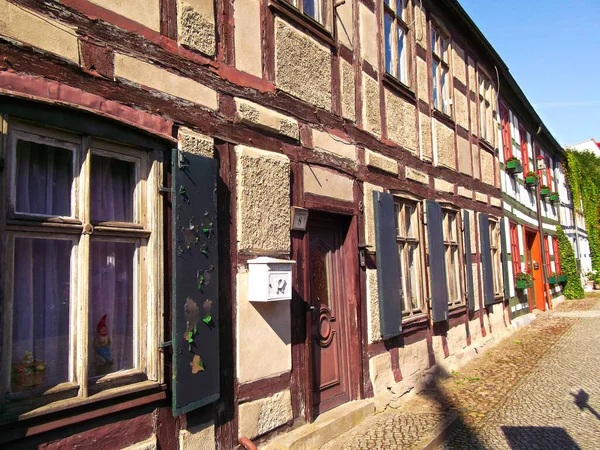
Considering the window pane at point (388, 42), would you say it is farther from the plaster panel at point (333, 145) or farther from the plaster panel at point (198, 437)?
the plaster panel at point (198, 437)

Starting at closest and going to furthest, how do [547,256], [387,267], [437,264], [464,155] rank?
[387,267], [437,264], [464,155], [547,256]

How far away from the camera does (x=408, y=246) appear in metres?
6.72

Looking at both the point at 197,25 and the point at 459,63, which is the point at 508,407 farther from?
the point at 459,63

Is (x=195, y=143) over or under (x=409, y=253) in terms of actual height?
over

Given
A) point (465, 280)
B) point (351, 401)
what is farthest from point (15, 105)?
point (465, 280)

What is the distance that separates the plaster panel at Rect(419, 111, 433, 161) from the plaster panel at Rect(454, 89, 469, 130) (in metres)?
1.63

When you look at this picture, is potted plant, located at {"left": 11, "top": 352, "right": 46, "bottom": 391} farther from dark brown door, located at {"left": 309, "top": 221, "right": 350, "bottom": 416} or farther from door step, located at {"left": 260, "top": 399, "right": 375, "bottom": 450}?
dark brown door, located at {"left": 309, "top": 221, "right": 350, "bottom": 416}

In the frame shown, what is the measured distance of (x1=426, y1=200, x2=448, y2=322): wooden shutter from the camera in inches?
274

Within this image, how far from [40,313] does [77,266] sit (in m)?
0.30

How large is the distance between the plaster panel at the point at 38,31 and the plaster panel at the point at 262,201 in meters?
1.41

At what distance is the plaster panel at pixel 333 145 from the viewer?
491 centimetres

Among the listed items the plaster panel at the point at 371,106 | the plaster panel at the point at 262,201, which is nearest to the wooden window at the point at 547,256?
the plaster panel at the point at 371,106

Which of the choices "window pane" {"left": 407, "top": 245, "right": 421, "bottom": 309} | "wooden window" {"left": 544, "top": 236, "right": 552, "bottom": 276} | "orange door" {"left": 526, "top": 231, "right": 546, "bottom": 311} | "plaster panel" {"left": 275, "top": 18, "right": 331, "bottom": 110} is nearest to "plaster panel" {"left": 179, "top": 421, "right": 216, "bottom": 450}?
"plaster panel" {"left": 275, "top": 18, "right": 331, "bottom": 110}

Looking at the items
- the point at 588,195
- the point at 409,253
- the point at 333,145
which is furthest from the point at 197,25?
the point at 588,195
